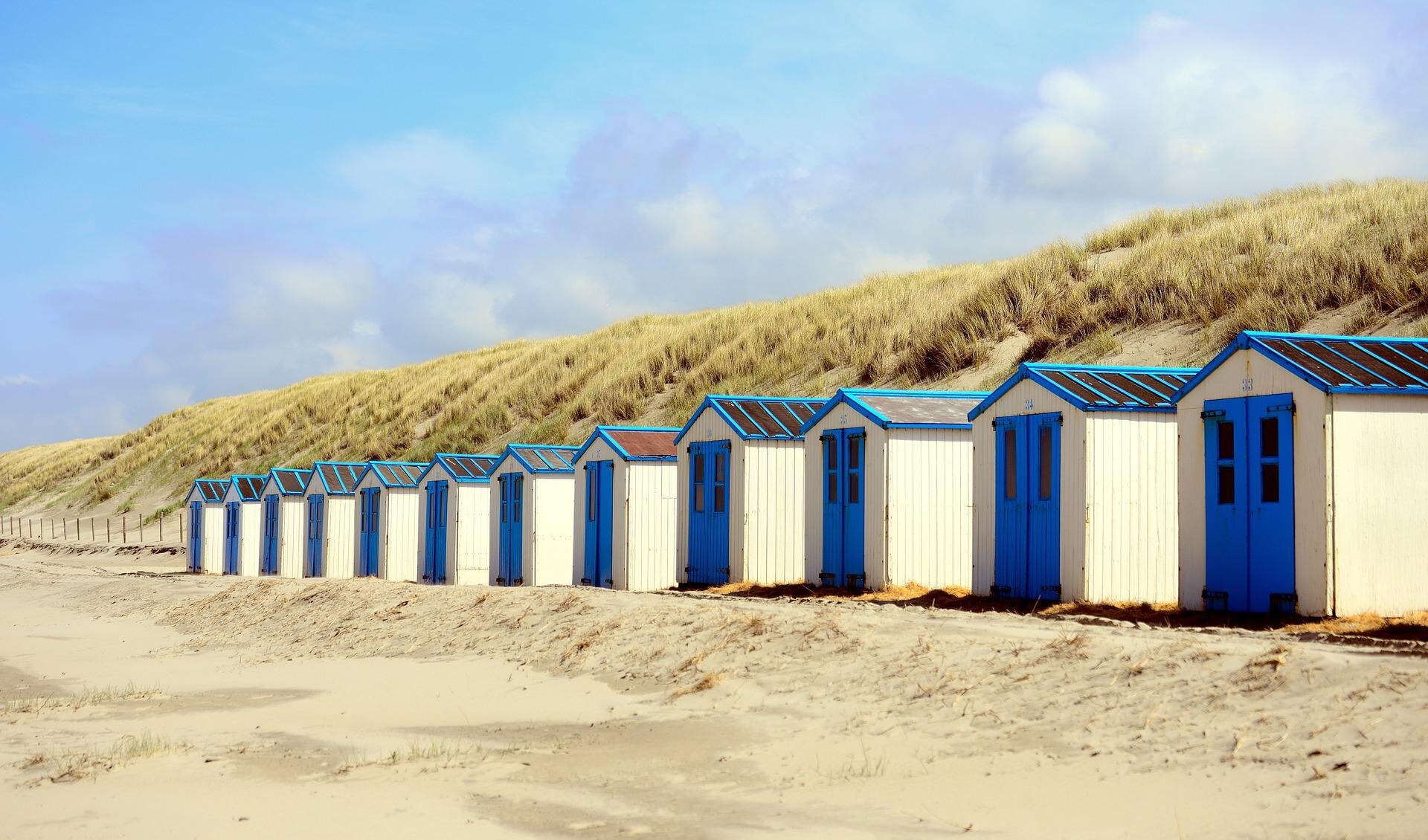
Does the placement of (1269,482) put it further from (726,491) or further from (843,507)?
(726,491)

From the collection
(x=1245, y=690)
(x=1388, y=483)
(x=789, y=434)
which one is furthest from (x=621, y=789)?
(x=789, y=434)

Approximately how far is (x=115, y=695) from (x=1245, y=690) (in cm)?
1182

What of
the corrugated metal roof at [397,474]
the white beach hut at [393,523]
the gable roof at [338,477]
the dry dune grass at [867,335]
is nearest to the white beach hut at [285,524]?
the gable roof at [338,477]

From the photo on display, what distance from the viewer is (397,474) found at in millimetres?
33219

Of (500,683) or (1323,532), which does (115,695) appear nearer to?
(500,683)

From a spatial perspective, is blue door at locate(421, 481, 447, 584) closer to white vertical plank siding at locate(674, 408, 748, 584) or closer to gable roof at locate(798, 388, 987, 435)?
white vertical plank siding at locate(674, 408, 748, 584)

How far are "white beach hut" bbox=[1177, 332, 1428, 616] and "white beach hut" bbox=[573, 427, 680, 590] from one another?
35.7 feet

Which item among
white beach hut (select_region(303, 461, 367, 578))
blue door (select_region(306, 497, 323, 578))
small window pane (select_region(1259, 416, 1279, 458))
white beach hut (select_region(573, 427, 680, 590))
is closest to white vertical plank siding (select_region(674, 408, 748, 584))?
white beach hut (select_region(573, 427, 680, 590))

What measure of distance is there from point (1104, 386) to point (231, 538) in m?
30.0

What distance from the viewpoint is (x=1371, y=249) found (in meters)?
32.4

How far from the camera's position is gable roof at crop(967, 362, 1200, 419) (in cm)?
1658

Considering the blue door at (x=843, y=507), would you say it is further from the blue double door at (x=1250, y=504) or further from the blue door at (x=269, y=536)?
the blue door at (x=269, y=536)

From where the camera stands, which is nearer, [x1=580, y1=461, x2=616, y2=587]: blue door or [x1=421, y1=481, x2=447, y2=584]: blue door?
[x1=580, y1=461, x2=616, y2=587]: blue door

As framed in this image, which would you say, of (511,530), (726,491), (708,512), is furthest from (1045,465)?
(511,530)
